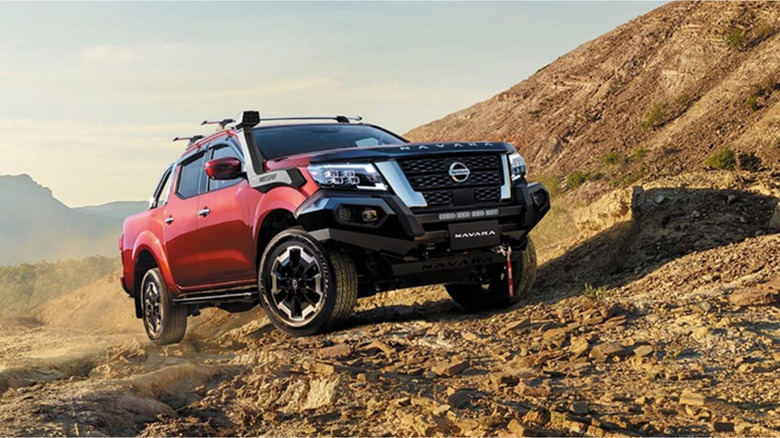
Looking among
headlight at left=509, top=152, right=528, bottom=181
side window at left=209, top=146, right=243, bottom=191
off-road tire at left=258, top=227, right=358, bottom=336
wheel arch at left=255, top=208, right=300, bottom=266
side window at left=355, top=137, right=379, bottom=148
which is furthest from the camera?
side window at left=355, top=137, right=379, bottom=148

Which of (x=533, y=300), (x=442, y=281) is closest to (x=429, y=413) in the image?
(x=442, y=281)

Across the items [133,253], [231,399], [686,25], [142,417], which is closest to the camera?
[142,417]

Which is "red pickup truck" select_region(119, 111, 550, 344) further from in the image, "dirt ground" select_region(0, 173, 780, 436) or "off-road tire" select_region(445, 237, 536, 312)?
"dirt ground" select_region(0, 173, 780, 436)

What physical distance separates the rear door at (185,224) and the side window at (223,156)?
0.84 feet

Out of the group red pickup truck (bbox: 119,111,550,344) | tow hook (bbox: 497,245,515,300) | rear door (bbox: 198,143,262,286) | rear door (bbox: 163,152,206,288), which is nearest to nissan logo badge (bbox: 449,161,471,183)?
red pickup truck (bbox: 119,111,550,344)

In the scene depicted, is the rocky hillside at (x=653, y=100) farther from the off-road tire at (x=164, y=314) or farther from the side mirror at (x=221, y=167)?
the side mirror at (x=221, y=167)

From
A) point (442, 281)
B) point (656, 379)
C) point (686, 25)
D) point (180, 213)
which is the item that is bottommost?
point (656, 379)

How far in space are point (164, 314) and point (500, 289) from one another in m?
3.99

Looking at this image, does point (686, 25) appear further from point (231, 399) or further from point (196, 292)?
point (231, 399)

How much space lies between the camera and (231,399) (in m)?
5.97

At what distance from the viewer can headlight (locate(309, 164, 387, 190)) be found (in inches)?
300

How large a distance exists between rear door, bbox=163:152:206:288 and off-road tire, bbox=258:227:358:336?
1665 mm

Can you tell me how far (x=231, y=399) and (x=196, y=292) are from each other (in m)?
3.96

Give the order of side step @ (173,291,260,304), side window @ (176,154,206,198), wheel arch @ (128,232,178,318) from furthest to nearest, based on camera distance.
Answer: wheel arch @ (128,232,178,318) → side window @ (176,154,206,198) → side step @ (173,291,260,304)
